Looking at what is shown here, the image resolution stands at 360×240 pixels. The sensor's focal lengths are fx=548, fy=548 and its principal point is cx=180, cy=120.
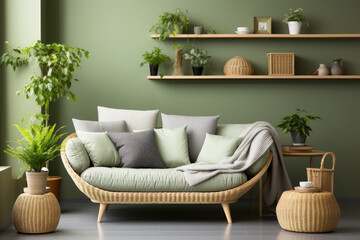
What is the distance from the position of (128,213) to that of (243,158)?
4.20ft

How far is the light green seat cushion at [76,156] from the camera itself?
4.80 m

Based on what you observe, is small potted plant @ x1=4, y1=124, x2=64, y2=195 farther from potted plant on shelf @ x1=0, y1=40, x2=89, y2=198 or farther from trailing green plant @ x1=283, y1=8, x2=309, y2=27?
trailing green plant @ x1=283, y1=8, x2=309, y2=27

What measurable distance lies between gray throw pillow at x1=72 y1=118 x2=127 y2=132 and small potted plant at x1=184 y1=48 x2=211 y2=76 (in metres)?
1.03

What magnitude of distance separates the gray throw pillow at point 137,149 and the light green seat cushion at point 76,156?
15.6 inches

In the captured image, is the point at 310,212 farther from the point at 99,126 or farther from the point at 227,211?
the point at 99,126

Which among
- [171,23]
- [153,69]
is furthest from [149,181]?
[171,23]

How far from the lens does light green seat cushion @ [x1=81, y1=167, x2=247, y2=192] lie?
4.70 metres

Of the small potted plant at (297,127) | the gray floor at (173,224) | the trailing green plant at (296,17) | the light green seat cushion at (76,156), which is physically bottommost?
the gray floor at (173,224)

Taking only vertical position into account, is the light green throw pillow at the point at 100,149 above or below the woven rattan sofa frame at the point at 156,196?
above

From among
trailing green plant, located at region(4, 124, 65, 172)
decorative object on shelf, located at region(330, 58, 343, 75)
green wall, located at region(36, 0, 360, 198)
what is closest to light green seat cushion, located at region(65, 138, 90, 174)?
trailing green plant, located at region(4, 124, 65, 172)

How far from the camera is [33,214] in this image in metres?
4.32

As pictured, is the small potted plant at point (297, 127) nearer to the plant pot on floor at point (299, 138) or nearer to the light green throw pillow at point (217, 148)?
the plant pot on floor at point (299, 138)

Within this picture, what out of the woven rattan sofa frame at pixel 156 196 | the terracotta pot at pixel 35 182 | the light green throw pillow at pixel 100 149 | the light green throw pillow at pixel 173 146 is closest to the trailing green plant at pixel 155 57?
the light green throw pillow at pixel 173 146

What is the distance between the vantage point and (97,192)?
4699 millimetres
